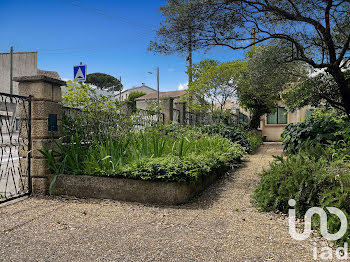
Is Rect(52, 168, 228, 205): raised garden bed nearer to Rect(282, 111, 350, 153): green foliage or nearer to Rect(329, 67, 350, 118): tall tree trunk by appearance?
Rect(282, 111, 350, 153): green foliage

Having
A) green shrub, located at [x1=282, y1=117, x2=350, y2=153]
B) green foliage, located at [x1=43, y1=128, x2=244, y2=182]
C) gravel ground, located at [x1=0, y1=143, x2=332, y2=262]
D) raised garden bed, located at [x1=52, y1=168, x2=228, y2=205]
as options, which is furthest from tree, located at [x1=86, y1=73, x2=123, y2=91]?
gravel ground, located at [x1=0, y1=143, x2=332, y2=262]

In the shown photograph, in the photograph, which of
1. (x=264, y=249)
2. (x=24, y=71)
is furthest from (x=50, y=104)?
(x=24, y=71)

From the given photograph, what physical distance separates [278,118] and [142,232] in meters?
16.3

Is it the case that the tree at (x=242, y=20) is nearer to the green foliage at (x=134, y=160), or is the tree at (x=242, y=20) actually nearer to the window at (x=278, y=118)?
the green foliage at (x=134, y=160)

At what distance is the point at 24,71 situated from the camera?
79.5ft

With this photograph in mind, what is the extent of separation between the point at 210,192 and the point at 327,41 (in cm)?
419

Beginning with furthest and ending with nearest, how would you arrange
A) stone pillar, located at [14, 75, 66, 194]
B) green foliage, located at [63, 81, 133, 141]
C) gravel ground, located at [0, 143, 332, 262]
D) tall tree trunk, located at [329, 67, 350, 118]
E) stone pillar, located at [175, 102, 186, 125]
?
stone pillar, located at [175, 102, 186, 125], tall tree trunk, located at [329, 67, 350, 118], green foliage, located at [63, 81, 133, 141], stone pillar, located at [14, 75, 66, 194], gravel ground, located at [0, 143, 332, 262]

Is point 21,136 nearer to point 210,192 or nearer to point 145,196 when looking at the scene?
point 145,196

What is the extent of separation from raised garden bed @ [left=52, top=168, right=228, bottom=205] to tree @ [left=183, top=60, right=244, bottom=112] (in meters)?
8.22

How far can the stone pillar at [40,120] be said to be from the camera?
4.16 metres

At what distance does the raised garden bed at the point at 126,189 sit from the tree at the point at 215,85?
8219 mm

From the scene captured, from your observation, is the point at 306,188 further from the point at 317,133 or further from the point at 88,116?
the point at 317,133

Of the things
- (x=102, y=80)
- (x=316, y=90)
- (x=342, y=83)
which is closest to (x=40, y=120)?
(x=342, y=83)

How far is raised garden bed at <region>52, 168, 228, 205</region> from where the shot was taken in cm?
377
